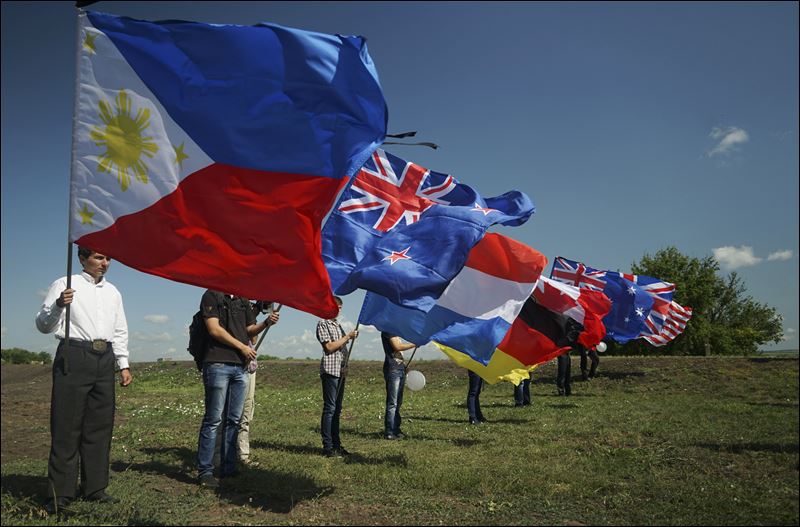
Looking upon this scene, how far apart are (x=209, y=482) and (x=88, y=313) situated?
2315 mm

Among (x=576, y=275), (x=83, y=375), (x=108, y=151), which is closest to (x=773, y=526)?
(x=83, y=375)

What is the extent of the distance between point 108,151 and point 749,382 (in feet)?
66.3

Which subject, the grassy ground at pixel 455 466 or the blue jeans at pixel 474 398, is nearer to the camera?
the grassy ground at pixel 455 466

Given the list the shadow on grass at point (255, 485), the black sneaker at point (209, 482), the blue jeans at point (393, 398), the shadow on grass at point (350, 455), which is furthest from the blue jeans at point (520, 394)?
the black sneaker at point (209, 482)

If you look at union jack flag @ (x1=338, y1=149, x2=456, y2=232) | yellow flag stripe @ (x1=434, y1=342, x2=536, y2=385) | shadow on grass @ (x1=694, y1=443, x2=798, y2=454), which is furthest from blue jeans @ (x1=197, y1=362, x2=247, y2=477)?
shadow on grass @ (x1=694, y1=443, x2=798, y2=454)

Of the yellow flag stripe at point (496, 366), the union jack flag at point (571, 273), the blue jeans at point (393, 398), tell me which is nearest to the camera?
the yellow flag stripe at point (496, 366)

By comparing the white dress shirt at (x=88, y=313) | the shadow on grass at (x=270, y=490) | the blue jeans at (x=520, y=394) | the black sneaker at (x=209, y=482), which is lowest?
the blue jeans at (x=520, y=394)

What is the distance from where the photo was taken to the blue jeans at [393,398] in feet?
34.5

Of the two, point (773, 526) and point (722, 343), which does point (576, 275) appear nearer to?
point (773, 526)

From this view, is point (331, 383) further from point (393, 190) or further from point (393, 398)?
point (393, 190)

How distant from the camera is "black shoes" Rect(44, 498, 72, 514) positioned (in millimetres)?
5246

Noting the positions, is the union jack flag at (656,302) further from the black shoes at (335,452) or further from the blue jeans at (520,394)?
the black shoes at (335,452)

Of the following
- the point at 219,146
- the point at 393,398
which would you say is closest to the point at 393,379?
the point at 393,398

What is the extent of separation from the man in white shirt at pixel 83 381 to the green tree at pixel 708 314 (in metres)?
48.1
